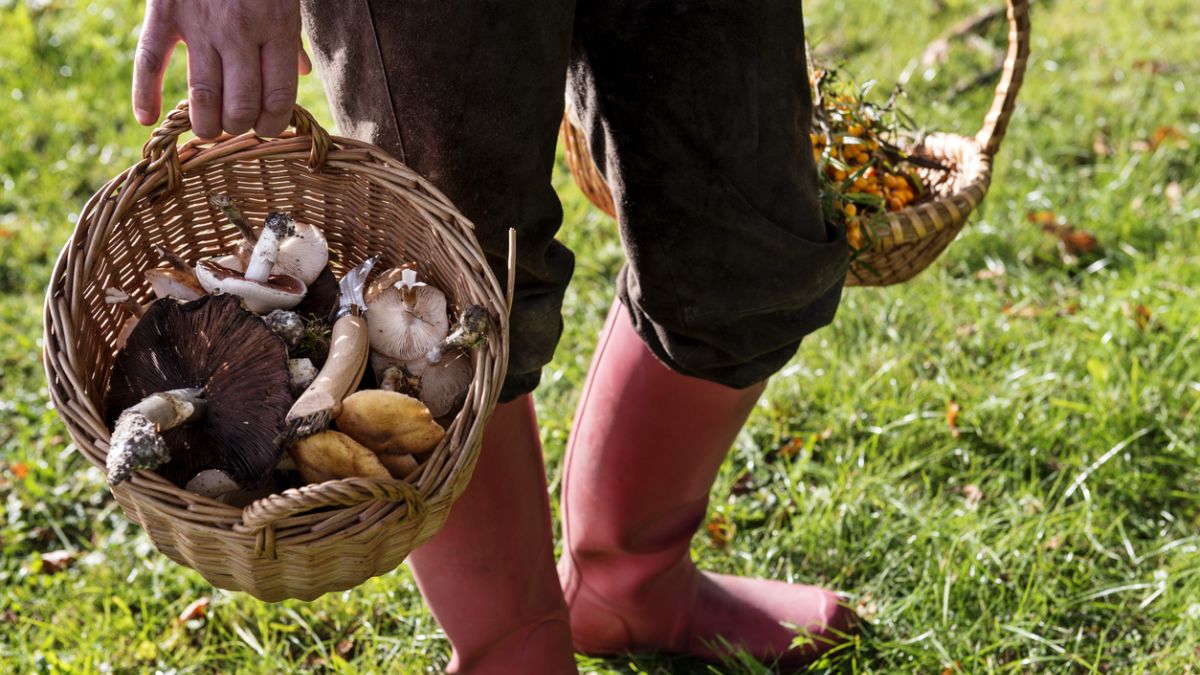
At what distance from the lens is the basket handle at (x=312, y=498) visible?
110 centimetres

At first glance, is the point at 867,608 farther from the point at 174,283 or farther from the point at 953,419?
the point at 174,283

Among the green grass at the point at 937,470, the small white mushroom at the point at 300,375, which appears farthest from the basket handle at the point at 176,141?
the green grass at the point at 937,470

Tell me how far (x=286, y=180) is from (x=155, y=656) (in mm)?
1081

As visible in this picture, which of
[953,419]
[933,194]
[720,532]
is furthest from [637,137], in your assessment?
[953,419]

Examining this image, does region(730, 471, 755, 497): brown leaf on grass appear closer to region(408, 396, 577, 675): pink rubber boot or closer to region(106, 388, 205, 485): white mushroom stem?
region(408, 396, 577, 675): pink rubber boot

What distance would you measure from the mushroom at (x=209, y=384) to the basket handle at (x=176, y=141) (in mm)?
183

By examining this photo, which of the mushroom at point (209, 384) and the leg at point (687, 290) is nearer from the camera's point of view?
the mushroom at point (209, 384)

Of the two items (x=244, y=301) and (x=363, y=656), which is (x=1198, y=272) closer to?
(x=363, y=656)

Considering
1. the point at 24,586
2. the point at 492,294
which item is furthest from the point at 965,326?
the point at 24,586

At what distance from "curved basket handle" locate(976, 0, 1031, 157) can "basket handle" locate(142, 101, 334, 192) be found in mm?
1367

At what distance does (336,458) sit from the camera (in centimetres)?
121

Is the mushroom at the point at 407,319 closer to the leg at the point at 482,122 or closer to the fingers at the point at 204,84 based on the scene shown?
the leg at the point at 482,122

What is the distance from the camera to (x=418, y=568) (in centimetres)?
176

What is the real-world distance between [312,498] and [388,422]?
152 mm
